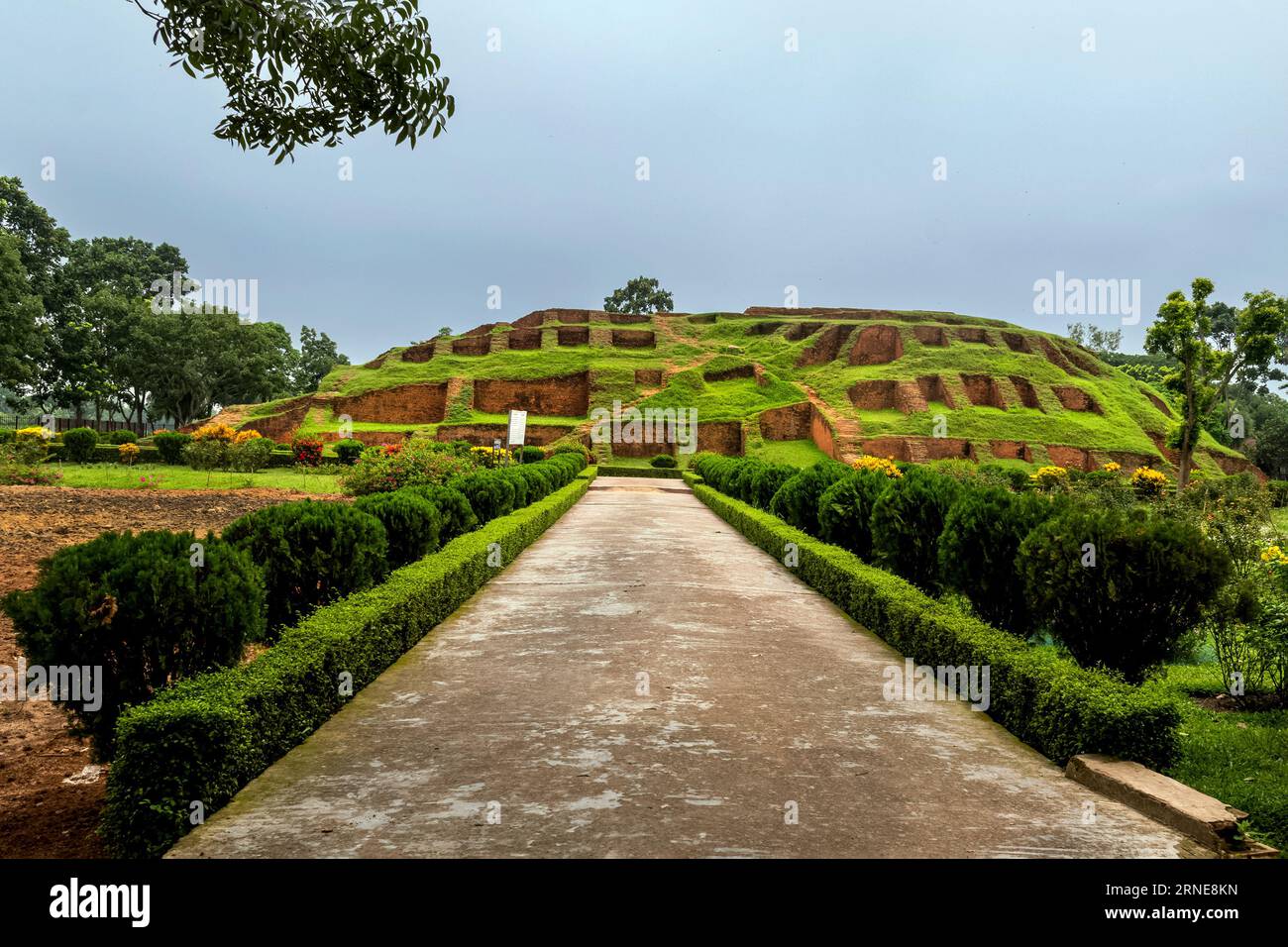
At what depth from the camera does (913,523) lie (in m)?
7.36

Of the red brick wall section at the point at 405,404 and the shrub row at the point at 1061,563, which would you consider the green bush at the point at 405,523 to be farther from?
the red brick wall section at the point at 405,404

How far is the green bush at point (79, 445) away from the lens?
25.1 m

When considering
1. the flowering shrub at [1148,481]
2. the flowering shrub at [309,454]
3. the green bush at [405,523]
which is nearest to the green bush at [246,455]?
the flowering shrub at [309,454]

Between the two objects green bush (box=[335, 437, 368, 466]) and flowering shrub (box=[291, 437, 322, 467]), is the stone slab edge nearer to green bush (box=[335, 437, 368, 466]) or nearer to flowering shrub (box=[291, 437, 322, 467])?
flowering shrub (box=[291, 437, 322, 467])

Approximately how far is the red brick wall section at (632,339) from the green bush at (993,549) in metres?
52.8

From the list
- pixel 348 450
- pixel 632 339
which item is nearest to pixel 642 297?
pixel 632 339

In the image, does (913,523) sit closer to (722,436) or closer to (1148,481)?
(1148,481)

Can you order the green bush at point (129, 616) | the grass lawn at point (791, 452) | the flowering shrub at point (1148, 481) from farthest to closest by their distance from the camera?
the grass lawn at point (791, 452), the flowering shrub at point (1148, 481), the green bush at point (129, 616)

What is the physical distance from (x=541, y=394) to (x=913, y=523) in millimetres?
42880

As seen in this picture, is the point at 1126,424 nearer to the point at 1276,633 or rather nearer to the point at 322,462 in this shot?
the point at 322,462

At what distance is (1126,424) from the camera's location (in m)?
45.5

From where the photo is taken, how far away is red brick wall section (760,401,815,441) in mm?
43406
